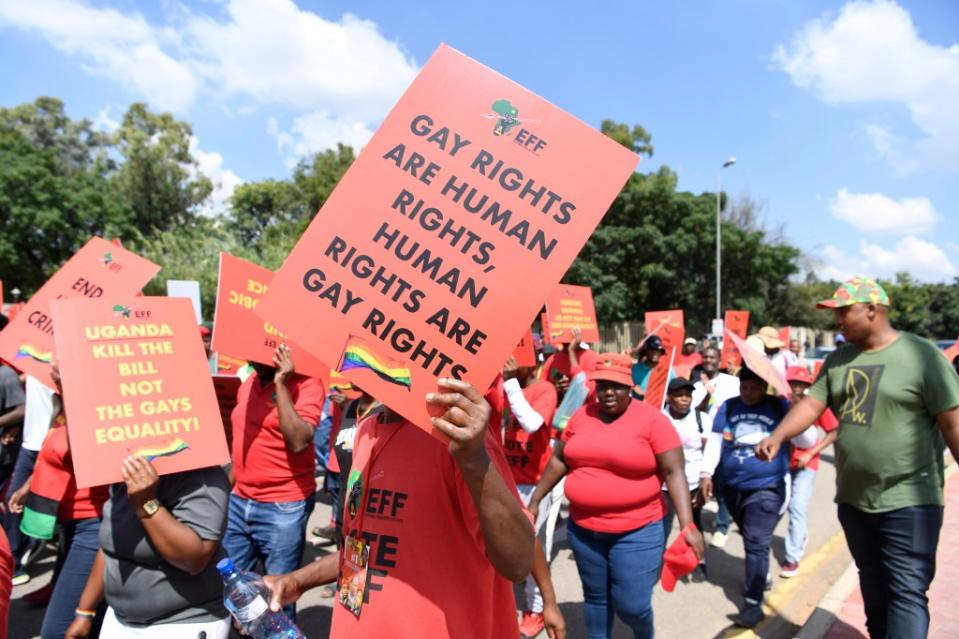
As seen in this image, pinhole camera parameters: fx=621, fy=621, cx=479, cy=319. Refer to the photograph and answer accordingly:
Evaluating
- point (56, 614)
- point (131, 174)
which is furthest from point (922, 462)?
point (131, 174)

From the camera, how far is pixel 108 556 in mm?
2484

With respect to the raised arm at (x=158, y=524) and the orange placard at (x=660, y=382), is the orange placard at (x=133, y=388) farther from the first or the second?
the orange placard at (x=660, y=382)

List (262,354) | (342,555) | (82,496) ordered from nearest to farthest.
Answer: (342,555) < (82,496) < (262,354)

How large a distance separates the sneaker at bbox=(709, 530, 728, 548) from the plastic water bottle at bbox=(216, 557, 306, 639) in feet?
17.4

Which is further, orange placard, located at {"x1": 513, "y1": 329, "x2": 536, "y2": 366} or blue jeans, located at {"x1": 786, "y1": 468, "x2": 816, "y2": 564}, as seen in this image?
blue jeans, located at {"x1": 786, "y1": 468, "x2": 816, "y2": 564}

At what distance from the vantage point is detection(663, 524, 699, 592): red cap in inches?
128

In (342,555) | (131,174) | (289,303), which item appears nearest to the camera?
(289,303)

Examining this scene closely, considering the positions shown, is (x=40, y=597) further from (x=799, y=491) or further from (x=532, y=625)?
(x=799, y=491)

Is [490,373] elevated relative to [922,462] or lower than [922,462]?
lower

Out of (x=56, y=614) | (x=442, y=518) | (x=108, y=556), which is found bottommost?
(x=56, y=614)

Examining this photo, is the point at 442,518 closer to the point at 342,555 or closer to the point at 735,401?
the point at 342,555

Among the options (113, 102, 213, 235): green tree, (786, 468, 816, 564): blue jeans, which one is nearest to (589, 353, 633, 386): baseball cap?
(786, 468, 816, 564): blue jeans

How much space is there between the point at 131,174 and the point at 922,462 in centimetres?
4241

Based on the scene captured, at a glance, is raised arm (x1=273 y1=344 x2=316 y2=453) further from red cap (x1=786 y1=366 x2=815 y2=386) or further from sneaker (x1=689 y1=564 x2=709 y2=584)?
red cap (x1=786 y1=366 x2=815 y2=386)
